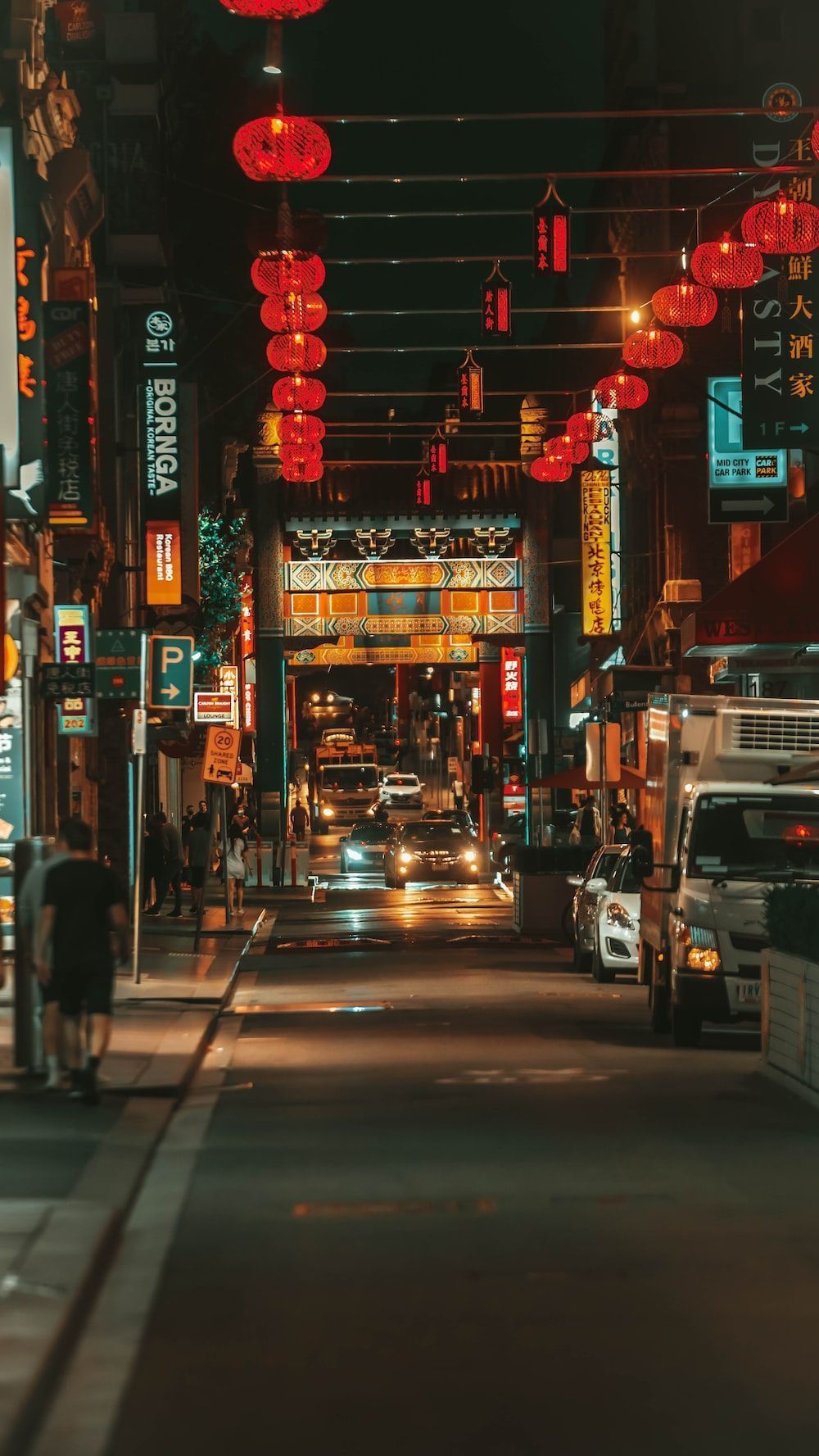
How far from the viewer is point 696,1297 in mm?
8227

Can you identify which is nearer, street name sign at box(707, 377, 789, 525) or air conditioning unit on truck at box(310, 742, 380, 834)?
street name sign at box(707, 377, 789, 525)

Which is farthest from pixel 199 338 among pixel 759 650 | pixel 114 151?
pixel 759 650

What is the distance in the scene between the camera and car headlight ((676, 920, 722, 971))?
57.3 feet

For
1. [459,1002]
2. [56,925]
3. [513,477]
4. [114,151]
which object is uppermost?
[114,151]

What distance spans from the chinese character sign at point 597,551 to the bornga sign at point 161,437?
12.4 meters

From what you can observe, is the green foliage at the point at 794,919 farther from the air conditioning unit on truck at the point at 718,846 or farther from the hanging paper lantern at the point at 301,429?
the hanging paper lantern at the point at 301,429

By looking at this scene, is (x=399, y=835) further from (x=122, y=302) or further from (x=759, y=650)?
(x=759, y=650)

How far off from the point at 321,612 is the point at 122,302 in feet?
56.0

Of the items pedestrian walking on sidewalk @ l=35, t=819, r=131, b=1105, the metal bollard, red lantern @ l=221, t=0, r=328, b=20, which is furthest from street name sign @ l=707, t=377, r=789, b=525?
pedestrian walking on sidewalk @ l=35, t=819, r=131, b=1105

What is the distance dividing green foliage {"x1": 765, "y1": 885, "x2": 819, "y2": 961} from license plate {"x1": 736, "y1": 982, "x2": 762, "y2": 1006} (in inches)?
59.6

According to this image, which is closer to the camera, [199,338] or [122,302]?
[122,302]

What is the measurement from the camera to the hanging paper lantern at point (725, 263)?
23.9m

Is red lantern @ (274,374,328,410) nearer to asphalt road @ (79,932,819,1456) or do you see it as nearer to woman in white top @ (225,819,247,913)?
woman in white top @ (225,819,247,913)

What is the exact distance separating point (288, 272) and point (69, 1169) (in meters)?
16.3
